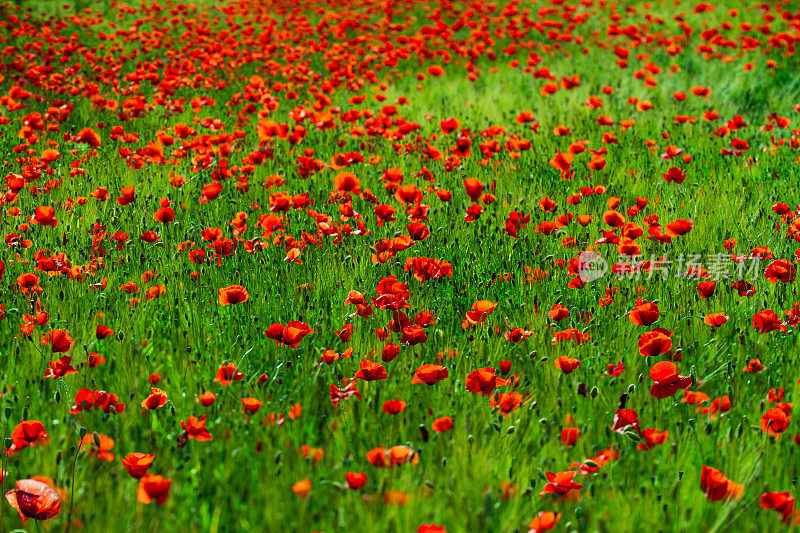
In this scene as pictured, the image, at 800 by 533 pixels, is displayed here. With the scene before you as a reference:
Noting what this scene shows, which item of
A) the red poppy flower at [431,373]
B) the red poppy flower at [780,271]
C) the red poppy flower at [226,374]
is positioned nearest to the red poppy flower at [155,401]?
the red poppy flower at [226,374]

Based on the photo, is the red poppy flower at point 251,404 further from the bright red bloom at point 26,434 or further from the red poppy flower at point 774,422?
the red poppy flower at point 774,422

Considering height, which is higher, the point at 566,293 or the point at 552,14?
the point at 552,14

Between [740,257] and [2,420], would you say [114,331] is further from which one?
[740,257]

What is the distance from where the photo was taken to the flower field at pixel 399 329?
6.07ft

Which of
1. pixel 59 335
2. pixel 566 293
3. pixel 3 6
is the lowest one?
pixel 566 293

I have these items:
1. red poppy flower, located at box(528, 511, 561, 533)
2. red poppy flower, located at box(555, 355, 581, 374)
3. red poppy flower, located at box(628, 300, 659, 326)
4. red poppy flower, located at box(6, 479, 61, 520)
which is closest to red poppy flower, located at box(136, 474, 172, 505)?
red poppy flower, located at box(6, 479, 61, 520)

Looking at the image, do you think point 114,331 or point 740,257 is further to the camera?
point 740,257

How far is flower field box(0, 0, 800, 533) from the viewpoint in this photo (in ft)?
6.07

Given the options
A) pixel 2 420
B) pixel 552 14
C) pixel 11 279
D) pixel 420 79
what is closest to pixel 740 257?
pixel 2 420

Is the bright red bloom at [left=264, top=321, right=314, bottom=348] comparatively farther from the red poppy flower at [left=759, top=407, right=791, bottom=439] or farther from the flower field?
the red poppy flower at [left=759, top=407, right=791, bottom=439]

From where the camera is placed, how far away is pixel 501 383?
7.20 ft

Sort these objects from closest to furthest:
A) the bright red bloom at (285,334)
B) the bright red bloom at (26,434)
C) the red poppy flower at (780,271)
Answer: the bright red bloom at (26,434)
the bright red bloom at (285,334)
the red poppy flower at (780,271)

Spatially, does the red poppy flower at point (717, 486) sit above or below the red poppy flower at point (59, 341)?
below

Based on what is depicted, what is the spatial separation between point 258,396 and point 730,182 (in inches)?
144
